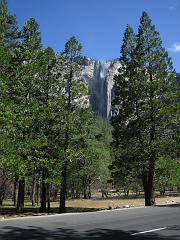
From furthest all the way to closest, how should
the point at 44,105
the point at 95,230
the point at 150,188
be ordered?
the point at 150,188 → the point at 44,105 → the point at 95,230

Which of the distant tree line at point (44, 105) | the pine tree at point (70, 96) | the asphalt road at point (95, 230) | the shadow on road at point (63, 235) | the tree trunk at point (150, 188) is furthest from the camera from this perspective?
the tree trunk at point (150, 188)

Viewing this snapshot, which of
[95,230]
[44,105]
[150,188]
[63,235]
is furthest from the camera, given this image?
[150,188]

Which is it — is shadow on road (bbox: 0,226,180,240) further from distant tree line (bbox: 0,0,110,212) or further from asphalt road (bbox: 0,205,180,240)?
distant tree line (bbox: 0,0,110,212)

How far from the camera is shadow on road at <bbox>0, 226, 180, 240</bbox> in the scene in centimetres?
1172

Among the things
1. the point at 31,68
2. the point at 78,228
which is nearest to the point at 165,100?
the point at 31,68

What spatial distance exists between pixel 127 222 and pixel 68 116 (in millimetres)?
12550

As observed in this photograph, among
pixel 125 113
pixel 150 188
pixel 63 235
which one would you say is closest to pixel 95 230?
pixel 63 235

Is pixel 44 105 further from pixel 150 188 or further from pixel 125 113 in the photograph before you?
pixel 150 188

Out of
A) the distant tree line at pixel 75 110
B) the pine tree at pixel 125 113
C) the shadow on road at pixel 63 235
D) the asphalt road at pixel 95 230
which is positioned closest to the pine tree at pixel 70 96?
the distant tree line at pixel 75 110

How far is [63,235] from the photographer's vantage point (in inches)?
481

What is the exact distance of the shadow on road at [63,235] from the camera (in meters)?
11.7

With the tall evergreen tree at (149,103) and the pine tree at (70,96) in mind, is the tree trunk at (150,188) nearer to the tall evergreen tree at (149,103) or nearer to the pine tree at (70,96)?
the tall evergreen tree at (149,103)

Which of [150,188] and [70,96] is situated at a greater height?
[70,96]

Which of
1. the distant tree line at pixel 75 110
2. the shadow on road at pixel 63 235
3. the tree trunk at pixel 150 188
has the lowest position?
the shadow on road at pixel 63 235
